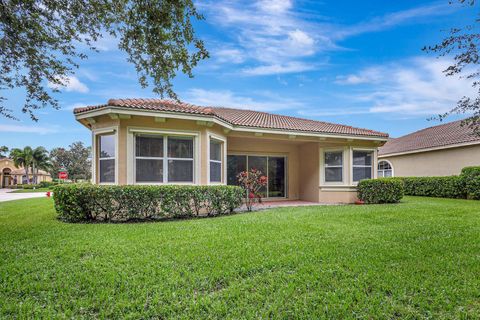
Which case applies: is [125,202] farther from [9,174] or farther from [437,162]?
[9,174]

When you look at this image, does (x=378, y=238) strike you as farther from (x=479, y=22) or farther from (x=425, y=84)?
(x=425, y=84)

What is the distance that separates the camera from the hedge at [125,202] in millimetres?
8906

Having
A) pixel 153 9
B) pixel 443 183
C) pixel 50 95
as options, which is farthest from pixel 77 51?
pixel 443 183

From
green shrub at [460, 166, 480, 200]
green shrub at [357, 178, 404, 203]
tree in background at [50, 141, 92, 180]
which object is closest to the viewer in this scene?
green shrub at [357, 178, 404, 203]

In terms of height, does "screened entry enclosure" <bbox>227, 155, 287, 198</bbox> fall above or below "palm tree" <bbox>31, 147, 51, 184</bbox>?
below

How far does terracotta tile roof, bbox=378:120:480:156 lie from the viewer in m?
18.4

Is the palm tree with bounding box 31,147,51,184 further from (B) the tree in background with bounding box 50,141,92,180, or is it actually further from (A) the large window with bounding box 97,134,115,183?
(A) the large window with bounding box 97,134,115,183

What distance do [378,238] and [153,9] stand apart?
7518 mm

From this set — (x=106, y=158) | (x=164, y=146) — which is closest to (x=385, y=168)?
(x=164, y=146)

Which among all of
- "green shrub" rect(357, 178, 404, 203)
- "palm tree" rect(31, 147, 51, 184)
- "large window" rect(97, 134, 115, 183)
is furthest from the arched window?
"palm tree" rect(31, 147, 51, 184)

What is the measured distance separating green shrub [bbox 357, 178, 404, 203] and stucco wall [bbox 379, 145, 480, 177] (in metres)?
7.81

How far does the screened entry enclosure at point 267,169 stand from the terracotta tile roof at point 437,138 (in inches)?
452

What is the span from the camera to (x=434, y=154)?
19875 millimetres

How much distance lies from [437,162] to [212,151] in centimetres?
1747
